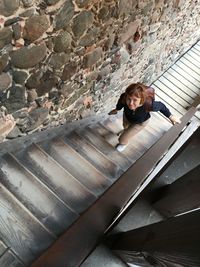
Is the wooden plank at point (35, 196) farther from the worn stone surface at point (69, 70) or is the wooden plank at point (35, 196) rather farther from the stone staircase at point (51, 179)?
the worn stone surface at point (69, 70)

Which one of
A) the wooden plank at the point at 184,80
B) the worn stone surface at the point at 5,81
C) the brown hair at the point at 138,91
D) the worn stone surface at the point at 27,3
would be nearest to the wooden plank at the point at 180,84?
the wooden plank at the point at 184,80

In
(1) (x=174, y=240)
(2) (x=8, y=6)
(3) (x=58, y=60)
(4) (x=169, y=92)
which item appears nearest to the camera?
(1) (x=174, y=240)

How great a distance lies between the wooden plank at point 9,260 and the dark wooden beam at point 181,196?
1.09 m

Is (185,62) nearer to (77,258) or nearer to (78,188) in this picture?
(78,188)

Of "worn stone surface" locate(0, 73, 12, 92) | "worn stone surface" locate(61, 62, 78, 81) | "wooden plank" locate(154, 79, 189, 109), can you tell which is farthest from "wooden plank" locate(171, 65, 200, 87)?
"worn stone surface" locate(0, 73, 12, 92)

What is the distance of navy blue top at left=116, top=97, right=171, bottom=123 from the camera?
11.6 feet

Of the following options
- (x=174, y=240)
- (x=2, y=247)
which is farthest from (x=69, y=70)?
(x=174, y=240)

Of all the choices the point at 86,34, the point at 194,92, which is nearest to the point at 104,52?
the point at 86,34

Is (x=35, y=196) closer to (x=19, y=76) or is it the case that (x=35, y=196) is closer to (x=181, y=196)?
(x=19, y=76)

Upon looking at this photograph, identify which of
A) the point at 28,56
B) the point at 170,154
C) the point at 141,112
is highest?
the point at 28,56

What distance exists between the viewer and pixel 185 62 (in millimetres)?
7145

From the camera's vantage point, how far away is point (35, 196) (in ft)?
9.35

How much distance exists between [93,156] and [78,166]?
0.34m

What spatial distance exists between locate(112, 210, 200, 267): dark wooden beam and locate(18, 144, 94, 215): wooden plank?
163 cm
